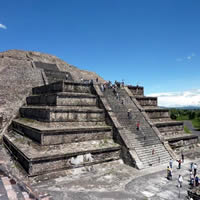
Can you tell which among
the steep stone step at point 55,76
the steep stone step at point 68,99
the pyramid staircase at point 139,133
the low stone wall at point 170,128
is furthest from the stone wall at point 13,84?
the low stone wall at point 170,128

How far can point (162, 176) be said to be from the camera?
1155 centimetres

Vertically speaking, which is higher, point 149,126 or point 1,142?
point 149,126

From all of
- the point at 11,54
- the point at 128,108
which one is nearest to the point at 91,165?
the point at 128,108

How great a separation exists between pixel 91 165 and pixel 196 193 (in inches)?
253

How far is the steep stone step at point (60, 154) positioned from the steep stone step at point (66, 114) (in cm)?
205

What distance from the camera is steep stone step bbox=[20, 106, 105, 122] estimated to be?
13861 mm

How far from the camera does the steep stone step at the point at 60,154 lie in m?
10.8

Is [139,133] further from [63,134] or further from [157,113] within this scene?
[63,134]

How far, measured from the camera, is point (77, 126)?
14.5 meters

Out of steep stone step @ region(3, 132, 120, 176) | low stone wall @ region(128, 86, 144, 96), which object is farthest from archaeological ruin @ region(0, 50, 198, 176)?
low stone wall @ region(128, 86, 144, 96)

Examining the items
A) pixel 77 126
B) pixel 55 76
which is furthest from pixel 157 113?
pixel 55 76

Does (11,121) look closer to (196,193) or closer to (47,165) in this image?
(47,165)

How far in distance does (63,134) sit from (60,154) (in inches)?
69.2

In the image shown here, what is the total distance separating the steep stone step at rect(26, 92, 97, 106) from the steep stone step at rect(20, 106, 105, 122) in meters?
0.46
